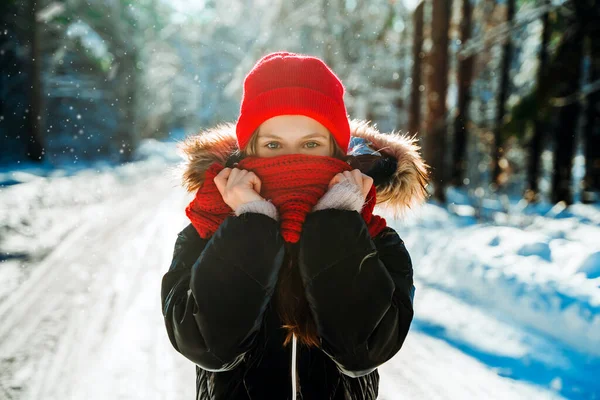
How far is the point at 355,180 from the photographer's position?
1.66m

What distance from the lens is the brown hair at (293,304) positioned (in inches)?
65.1

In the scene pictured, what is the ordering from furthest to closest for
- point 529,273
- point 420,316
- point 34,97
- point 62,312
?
point 34,97 < point 529,273 < point 62,312 < point 420,316

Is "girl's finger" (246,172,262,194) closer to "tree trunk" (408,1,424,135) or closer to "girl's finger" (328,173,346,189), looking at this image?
"girl's finger" (328,173,346,189)

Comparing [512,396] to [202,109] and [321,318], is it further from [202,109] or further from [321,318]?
[202,109]

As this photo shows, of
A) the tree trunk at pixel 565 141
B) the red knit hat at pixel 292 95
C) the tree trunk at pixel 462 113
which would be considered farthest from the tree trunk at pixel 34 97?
the red knit hat at pixel 292 95

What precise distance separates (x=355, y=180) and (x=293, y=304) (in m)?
0.52

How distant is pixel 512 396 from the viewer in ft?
10.7

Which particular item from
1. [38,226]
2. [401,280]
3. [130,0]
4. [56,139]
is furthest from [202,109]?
[401,280]

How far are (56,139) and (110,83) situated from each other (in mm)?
5118

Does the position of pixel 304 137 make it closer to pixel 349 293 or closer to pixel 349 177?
pixel 349 177

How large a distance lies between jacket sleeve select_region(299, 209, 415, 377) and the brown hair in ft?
0.48

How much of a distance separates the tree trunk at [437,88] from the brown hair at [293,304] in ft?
40.3

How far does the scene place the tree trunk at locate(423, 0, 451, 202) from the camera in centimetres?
1335

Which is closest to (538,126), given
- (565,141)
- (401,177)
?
(565,141)
